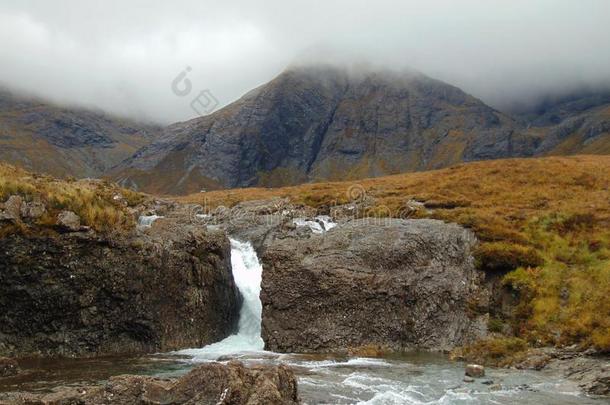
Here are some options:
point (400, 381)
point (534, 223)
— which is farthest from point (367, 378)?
point (534, 223)

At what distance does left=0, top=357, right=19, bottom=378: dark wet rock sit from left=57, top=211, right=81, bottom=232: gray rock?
29.4ft

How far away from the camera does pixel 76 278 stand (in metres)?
32.1

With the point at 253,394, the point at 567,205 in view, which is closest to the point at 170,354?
the point at 253,394

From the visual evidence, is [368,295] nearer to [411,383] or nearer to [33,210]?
[411,383]

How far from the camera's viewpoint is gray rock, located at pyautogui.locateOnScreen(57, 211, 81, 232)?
32469 millimetres

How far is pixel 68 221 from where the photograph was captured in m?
32.8

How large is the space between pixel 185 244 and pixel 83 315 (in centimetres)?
782

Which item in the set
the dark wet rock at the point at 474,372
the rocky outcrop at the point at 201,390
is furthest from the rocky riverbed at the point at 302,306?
the rocky outcrop at the point at 201,390

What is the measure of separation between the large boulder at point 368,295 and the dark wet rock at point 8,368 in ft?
50.2

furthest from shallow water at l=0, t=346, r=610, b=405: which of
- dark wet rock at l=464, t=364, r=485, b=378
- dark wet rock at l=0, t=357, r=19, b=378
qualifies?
dark wet rock at l=0, t=357, r=19, b=378

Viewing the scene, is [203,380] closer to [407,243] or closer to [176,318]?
[176,318]

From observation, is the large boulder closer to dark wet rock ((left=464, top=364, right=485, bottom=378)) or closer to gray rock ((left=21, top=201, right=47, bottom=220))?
dark wet rock ((left=464, top=364, right=485, bottom=378))

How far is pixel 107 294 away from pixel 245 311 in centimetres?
1184

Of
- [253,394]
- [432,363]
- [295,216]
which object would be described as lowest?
[432,363]
